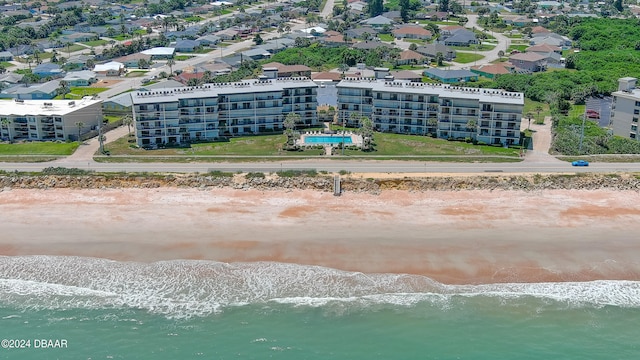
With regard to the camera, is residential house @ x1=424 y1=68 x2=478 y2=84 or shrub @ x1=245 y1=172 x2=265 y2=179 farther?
residential house @ x1=424 y1=68 x2=478 y2=84

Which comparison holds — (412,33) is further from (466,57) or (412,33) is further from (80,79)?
(80,79)

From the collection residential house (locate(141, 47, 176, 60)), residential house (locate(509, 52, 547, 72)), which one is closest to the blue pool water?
residential house (locate(509, 52, 547, 72))

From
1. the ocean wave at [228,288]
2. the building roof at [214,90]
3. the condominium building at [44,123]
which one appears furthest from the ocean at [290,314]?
the condominium building at [44,123]

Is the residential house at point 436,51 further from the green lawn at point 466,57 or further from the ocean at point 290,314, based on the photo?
the ocean at point 290,314

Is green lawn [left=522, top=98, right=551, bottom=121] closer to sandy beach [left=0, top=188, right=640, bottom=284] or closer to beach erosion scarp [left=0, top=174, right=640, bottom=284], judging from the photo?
beach erosion scarp [left=0, top=174, right=640, bottom=284]

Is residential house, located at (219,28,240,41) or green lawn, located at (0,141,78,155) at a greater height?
residential house, located at (219,28,240,41)

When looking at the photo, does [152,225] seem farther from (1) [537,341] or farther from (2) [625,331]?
(2) [625,331]
